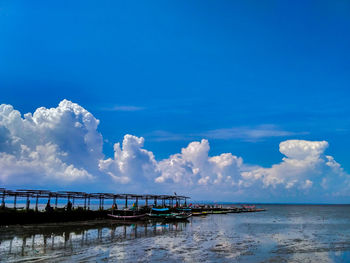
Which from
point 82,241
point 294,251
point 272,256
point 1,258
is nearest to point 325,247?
point 294,251

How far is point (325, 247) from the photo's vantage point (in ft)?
90.8

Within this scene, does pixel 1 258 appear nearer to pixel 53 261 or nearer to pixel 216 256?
pixel 53 261

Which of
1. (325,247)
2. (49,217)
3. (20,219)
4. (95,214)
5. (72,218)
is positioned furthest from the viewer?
(95,214)

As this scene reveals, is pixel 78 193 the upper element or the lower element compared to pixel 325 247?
upper

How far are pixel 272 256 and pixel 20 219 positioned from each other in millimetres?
33018

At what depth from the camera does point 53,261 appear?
63.8ft

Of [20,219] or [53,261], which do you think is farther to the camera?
[20,219]

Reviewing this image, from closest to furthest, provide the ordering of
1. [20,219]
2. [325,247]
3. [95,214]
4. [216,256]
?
1. [216,256]
2. [325,247]
3. [20,219]
4. [95,214]

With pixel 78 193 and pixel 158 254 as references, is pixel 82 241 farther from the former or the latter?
pixel 78 193

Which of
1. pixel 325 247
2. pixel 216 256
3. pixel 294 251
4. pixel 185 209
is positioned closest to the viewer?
pixel 216 256

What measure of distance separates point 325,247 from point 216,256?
12.0 m

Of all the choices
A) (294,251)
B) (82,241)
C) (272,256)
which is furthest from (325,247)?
(82,241)

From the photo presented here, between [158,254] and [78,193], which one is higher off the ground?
[78,193]

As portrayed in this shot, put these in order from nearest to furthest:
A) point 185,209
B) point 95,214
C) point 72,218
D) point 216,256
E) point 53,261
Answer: point 53,261
point 216,256
point 72,218
point 95,214
point 185,209
